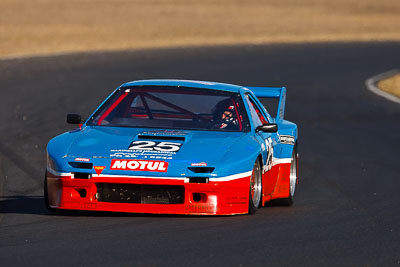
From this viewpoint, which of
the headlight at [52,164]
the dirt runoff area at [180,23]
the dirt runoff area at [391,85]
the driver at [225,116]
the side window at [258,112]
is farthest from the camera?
the dirt runoff area at [180,23]

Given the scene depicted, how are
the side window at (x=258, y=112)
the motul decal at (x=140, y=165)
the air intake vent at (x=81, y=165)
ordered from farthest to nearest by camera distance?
the side window at (x=258, y=112)
the air intake vent at (x=81, y=165)
the motul decal at (x=140, y=165)

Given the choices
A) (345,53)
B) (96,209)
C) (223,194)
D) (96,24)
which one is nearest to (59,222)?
(96,209)

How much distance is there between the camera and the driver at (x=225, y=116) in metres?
9.84

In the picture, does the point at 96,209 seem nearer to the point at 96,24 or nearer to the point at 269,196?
the point at 269,196

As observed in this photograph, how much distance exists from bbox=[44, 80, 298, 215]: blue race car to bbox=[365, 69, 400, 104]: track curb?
12.5 m

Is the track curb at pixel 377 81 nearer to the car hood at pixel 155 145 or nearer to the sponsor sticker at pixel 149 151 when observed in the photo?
the car hood at pixel 155 145

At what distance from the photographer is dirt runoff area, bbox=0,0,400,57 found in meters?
40.1

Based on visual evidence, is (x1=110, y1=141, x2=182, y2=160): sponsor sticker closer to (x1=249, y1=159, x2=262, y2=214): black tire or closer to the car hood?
the car hood

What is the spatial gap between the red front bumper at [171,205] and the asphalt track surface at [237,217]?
91 mm

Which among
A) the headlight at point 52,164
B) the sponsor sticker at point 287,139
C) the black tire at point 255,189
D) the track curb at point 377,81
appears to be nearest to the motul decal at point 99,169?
the headlight at point 52,164

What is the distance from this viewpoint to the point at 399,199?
10.3 metres

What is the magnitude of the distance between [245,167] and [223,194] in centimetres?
32

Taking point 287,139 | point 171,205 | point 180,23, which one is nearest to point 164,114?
point 287,139

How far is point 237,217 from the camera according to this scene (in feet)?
28.7
